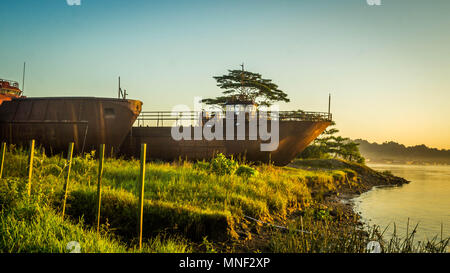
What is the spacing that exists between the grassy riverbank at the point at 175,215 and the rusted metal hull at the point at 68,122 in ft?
14.1

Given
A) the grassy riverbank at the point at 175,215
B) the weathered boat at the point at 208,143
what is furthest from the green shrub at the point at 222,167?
the weathered boat at the point at 208,143

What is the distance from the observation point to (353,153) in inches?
1614

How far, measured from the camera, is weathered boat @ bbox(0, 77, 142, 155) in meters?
17.2

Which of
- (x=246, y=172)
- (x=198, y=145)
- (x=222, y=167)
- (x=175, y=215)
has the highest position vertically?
(x=198, y=145)

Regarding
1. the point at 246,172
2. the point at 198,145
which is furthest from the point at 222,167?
the point at 198,145

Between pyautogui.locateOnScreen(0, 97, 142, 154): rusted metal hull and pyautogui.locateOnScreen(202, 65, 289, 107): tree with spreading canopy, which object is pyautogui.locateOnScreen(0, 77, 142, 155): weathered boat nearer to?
pyautogui.locateOnScreen(0, 97, 142, 154): rusted metal hull

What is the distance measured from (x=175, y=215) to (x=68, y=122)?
1232cm

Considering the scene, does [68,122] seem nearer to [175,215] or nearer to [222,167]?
[222,167]

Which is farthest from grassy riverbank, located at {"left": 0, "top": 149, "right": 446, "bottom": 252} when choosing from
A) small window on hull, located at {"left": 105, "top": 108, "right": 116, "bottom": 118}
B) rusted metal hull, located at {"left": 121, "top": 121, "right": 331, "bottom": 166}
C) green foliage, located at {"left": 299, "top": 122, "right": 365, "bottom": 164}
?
green foliage, located at {"left": 299, "top": 122, "right": 365, "bottom": 164}

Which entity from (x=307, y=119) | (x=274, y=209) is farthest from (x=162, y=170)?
(x=307, y=119)

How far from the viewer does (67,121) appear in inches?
676
